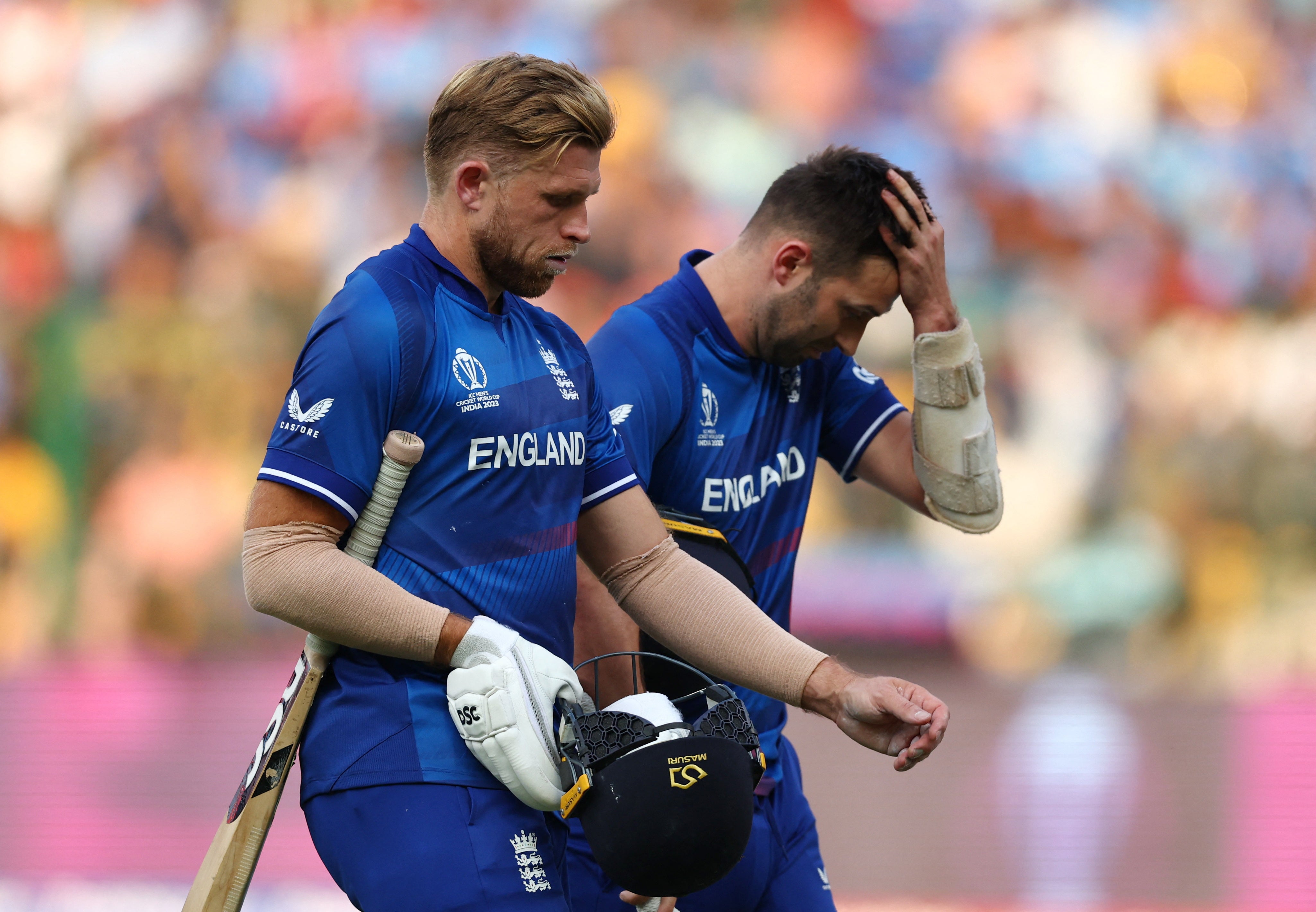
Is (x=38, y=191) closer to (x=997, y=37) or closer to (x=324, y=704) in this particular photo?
(x=997, y=37)

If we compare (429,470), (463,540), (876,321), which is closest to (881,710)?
(463,540)

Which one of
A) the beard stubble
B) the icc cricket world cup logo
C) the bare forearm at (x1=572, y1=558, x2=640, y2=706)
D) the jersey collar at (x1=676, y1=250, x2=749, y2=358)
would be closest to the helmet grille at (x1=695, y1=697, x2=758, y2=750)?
the bare forearm at (x1=572, y1=558, x2=640, y2=706)

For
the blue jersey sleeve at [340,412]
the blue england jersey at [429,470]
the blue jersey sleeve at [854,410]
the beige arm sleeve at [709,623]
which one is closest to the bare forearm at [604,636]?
the beige arm sleeve at [709,623]

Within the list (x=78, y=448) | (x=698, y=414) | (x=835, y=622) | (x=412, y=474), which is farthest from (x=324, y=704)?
(x=78, y=448)

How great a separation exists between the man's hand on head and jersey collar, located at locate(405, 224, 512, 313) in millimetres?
1185

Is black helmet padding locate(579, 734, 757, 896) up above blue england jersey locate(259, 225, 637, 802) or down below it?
below

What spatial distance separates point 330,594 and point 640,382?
1.12 meters

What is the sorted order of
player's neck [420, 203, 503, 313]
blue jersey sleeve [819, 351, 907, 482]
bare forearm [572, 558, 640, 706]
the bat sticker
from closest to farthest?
the bat sticker, player's neck [420, 203, 503, 313], bare forearm [572, 558, 640, 706], blue jersey sleeve [819, 351, 907, 482]

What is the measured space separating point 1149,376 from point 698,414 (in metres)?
4.80

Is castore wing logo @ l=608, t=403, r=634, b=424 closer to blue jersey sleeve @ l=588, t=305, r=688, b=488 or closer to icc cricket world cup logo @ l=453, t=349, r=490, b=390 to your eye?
blue jersey sleeve @ l=588, t=305, r=688, b=488

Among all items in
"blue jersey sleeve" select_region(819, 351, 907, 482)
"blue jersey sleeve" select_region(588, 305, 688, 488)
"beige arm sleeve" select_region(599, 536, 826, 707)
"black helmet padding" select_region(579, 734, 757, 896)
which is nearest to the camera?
"black helmet padding" select_region(579, 734, 757, 896)

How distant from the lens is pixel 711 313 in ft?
10.9

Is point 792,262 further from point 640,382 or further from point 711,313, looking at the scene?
point 640,382

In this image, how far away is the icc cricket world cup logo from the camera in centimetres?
235
